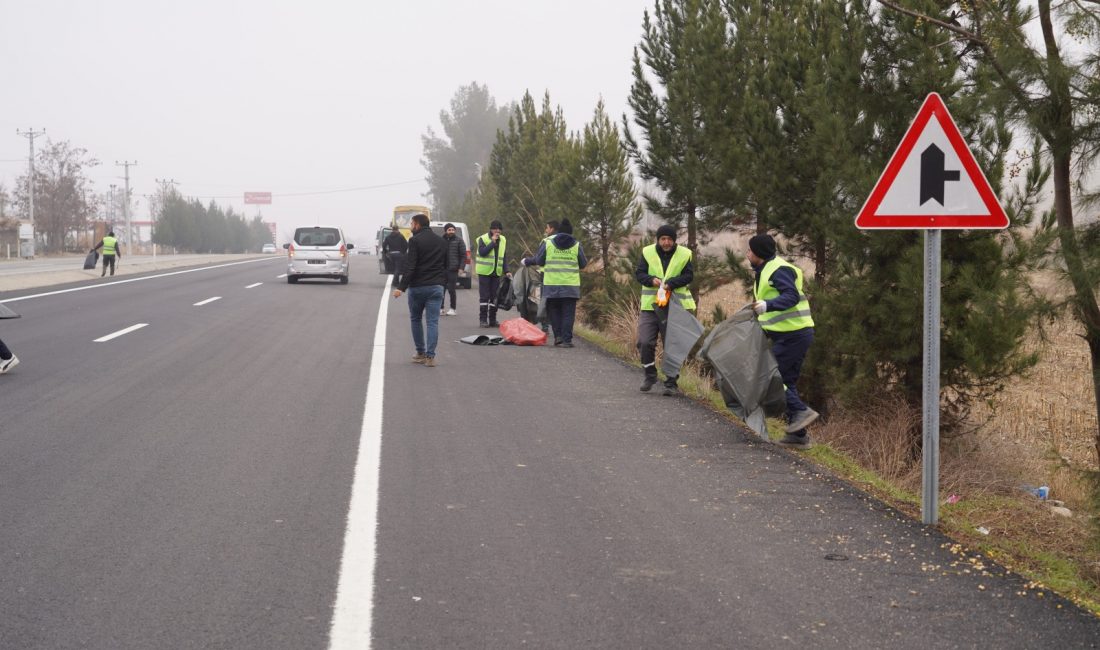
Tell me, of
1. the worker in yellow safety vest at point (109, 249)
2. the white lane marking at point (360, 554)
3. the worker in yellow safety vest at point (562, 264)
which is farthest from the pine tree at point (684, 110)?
the worker in yellow safety vest at point (109, 249)

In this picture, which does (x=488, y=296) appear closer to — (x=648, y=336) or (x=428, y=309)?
(x=428, y=309)

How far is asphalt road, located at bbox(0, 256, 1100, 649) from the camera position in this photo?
165 inches

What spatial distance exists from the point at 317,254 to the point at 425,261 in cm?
2059

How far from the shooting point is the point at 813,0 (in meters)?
10.4

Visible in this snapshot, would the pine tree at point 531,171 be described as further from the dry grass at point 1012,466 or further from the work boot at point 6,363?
the work boot at point 6,363

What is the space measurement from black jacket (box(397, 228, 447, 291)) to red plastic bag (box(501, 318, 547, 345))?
2.79 meters

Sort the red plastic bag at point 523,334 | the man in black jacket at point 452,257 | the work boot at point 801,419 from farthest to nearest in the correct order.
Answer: the red plastic bag at point 523,334 → the man in black jacket at point 452,257 → the work boot at point 801,419

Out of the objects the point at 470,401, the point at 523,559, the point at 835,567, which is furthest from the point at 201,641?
the point at 470,401

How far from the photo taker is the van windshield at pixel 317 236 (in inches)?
1299

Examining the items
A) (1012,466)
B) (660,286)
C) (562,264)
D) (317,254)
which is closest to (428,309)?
(562,264)

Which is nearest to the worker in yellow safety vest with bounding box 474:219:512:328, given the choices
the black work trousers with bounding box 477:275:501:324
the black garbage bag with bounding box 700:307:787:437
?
the black work trousers with bounding box 477:275:501:324

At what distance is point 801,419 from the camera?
26.6 ft

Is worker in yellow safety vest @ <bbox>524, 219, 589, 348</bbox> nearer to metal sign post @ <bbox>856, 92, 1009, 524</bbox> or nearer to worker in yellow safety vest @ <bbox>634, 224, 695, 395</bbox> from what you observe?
worker in yellow safety vest @ <bbox>634, 224, 695, 395</bbox>

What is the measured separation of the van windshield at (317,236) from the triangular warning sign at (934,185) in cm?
2879
